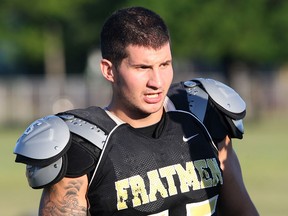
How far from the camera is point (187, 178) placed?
513cm

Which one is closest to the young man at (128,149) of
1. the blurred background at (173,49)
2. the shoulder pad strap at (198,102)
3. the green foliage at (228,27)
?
the shoulder pad strap at (198,102)

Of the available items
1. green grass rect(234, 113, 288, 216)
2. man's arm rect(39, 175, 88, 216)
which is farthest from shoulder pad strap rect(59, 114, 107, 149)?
green grass rect(234, 113, 288, 216)

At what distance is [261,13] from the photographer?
139ft

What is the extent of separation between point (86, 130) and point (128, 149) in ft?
0.88

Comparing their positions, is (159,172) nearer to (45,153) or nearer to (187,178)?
(187,178)

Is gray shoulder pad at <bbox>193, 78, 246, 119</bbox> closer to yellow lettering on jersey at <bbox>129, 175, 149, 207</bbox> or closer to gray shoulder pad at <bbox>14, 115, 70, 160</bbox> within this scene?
yellow lettering on jersey at <bbox>129, 175, 149, 207</bbox>

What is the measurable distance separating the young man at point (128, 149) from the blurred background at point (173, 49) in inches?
998

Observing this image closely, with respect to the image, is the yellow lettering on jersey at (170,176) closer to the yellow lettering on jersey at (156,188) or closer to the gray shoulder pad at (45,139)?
the yellow lettering on jersey at (156,188)

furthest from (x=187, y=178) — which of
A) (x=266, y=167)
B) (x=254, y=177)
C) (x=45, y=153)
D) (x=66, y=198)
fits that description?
(x=266, y=167)

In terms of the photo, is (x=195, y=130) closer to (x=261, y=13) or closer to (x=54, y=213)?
→ (x=54, y=213)

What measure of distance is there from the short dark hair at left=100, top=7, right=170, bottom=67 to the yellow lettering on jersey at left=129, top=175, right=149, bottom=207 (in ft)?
2.02

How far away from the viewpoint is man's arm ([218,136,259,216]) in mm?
5465

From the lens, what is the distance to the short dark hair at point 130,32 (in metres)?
4.98

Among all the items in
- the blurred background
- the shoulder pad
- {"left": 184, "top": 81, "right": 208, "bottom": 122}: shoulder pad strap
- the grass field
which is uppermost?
the blurred background
